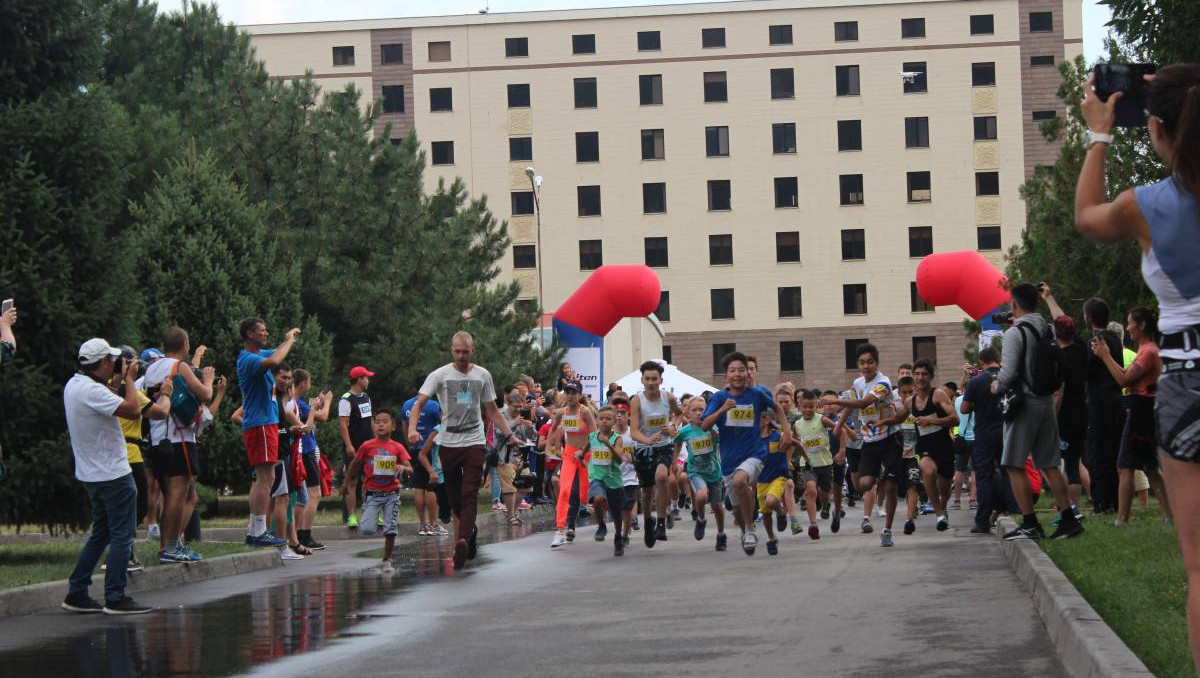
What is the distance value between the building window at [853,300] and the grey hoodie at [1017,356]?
2622 inches

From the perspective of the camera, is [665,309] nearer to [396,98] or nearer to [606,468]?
[396,98]

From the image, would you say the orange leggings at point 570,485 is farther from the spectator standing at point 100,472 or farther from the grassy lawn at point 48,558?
the spectator standing at point 100,472

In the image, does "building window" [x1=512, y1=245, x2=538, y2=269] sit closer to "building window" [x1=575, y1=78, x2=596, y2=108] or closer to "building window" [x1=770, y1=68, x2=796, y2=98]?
"building window" [x1=575, y1=78, x2=596, y2=108]

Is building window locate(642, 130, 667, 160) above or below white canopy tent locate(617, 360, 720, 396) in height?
above

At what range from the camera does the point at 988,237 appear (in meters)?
79.2

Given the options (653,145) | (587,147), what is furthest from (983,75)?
(587,147)

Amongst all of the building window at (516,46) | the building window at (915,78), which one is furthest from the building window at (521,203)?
the building window at (915,78)

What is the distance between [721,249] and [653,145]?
5859 millimetres

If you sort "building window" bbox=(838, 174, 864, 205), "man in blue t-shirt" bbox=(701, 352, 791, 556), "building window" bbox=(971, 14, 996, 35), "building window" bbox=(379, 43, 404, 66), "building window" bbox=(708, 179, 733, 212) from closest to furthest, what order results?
"man in blue t-shirt" bbox=(701, 352, 791, 556), "building window" bbox=(971, 14, 996, 35), "building window" bbox=(838, 174, 864, 205), "building window" bbox=(708, 179, 733, 212), "building window" bbox=(379, 43, 404, 66)

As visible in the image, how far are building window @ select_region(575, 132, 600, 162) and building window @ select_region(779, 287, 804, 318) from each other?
427 inches

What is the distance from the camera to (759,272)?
8000 cm

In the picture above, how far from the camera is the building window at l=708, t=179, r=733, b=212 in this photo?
262ft

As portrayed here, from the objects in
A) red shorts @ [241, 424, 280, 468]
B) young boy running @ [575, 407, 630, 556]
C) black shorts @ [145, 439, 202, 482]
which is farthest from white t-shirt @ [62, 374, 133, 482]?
young boy running @ [575, 407, 630, 556]

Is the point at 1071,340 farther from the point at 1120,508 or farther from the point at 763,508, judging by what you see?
the point at 763,508
